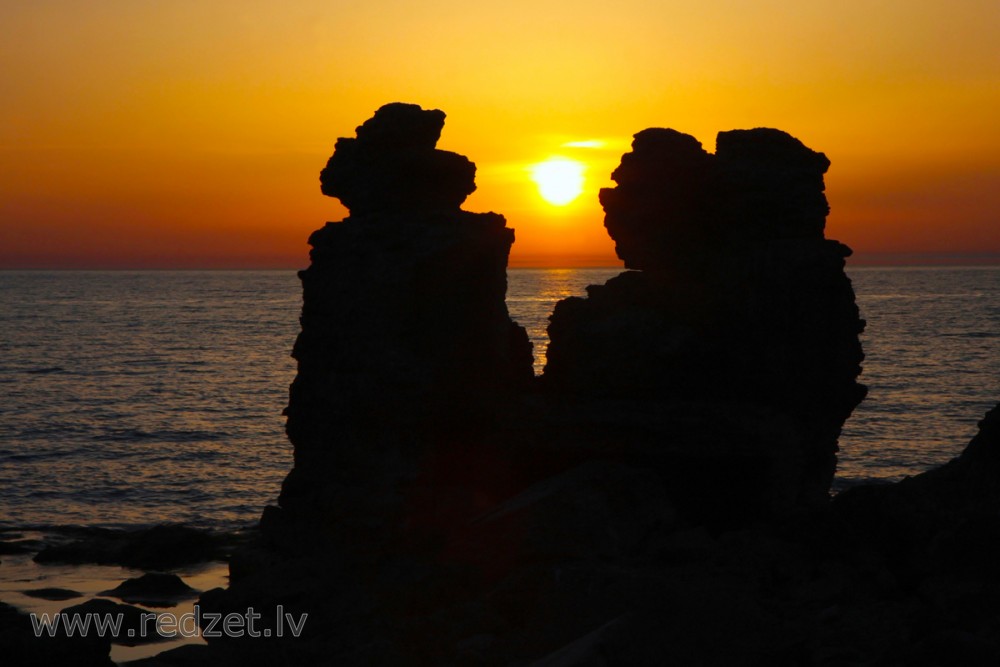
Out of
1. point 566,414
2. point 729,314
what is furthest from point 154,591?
point 729,314

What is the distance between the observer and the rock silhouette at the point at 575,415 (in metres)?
22.5

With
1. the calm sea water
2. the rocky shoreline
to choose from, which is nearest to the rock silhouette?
the rocky shoreline

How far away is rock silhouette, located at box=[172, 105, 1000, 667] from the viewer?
73.7ft

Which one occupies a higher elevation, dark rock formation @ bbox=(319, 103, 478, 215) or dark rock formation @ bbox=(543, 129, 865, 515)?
dark rock formation @ bbox=(319, 103, 478, 215)

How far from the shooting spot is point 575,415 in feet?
87.9

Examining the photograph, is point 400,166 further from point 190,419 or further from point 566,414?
point 190,419

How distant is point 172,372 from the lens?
3893 inches

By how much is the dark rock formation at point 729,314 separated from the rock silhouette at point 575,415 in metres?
0.06

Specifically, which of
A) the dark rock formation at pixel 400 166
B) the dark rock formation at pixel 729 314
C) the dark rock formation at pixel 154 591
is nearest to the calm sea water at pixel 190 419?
the dark rock formation at pixel 154 591

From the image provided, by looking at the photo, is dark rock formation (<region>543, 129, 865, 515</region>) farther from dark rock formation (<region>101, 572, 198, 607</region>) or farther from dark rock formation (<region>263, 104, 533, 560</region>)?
dark rock formation (<region>101, 572, 198, 607</region>)

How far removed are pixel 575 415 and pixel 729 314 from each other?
16.4ft

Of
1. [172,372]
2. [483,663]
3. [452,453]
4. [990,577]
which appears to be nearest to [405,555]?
[452,453]

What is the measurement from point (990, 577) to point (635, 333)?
10.8 meters

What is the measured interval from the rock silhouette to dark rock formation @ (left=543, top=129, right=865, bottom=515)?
2.4 inches
